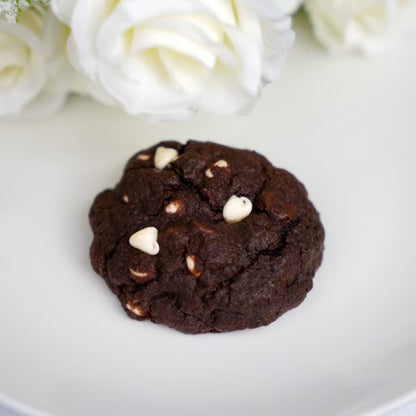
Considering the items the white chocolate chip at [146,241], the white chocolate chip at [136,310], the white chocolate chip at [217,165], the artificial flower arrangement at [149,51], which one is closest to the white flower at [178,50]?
the artificial flower arrangement at [149,51]

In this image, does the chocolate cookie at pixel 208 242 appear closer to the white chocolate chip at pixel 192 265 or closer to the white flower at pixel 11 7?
the white chocolate chip at pixel 192 265

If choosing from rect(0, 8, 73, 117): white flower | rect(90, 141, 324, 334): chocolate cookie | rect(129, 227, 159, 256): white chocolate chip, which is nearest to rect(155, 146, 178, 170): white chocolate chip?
rect(90, 141, 324, 334): chocolate cookie

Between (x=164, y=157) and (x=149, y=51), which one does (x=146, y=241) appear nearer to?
(x=164, y=157)

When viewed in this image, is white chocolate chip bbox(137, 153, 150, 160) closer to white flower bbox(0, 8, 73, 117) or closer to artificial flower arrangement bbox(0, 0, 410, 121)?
artificial flower arrangement bbox(0, 0, 410, 121)

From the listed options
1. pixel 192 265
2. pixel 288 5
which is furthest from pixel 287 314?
pixel 288 5

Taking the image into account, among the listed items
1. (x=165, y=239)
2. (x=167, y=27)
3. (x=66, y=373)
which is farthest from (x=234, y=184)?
(x=66, y=373)

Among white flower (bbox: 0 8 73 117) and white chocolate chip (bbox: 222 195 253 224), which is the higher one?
white flower (bbox: 0 8 73 117)
